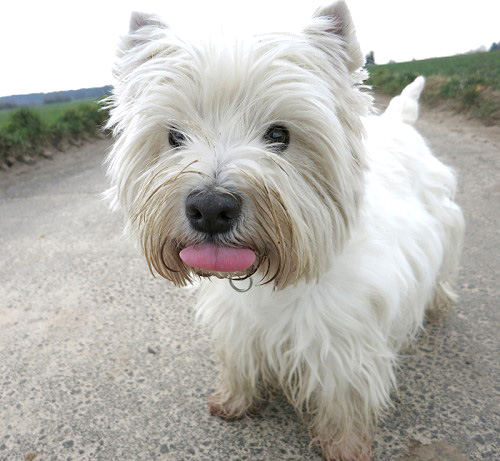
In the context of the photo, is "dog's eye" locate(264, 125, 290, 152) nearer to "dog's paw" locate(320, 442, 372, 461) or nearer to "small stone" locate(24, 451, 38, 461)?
"dog's paw" locate(320, 442, 372, 461)

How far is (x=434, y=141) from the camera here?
26.6 ft

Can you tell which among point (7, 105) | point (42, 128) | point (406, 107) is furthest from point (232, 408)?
point (42, 128)

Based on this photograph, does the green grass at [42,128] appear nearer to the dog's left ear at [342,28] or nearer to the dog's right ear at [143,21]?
the dog's right ear at [143,21]

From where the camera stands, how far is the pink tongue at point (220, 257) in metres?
1.58

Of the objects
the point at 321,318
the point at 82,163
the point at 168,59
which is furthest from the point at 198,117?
the point at 82,163

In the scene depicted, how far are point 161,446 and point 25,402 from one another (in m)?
0.89

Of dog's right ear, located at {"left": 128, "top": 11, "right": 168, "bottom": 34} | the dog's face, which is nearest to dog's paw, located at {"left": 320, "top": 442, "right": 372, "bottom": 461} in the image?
the dog's face

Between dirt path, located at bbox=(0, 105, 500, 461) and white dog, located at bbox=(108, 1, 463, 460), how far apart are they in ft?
0.92

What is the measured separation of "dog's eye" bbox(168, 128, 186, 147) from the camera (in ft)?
→ 5.78

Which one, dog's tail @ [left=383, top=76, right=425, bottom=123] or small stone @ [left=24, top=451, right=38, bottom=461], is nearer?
small stone @ [left=24, top=451, right=38, bottom=461]

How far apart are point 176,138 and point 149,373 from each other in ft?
5.35

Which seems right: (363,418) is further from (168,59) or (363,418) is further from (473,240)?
(473,240)

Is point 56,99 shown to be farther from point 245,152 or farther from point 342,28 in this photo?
point 245,152

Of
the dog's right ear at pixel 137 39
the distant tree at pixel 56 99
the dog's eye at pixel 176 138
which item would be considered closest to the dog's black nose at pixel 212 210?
the dog's eye at pixel 176 138
